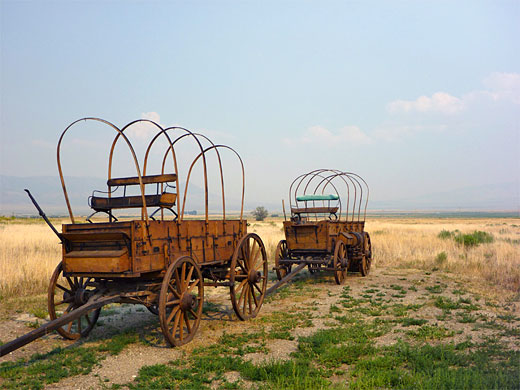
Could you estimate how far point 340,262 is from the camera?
Answer: 11289 millimetres

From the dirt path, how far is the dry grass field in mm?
18

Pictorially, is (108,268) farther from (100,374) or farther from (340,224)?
(340,224)

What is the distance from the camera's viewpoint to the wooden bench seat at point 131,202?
5.99m

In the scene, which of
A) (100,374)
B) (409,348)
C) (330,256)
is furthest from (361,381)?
(330,256)

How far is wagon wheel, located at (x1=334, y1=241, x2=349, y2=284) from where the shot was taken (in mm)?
11000

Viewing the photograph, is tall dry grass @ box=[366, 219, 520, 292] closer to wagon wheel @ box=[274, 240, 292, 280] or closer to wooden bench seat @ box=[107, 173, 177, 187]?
wagon wheel @ box=[274, 240, 292, 280]

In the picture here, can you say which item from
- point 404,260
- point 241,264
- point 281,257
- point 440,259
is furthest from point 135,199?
point 404,260

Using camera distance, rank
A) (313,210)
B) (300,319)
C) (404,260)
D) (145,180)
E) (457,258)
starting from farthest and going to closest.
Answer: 1. (404,260)
2. (457,258)
3. (313,210)
4. (300,319)
5. (145,180)

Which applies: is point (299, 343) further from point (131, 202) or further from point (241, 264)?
point (131, 202)

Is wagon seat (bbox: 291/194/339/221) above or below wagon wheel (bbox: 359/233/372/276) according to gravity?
above

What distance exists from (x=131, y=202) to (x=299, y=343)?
3123 mm

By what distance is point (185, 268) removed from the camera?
243 inches

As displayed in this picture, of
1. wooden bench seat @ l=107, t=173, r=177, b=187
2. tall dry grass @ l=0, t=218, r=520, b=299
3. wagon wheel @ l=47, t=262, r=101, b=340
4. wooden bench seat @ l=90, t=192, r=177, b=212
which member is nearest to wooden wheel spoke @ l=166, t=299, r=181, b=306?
wagon wheel @ l=47, t=262, r=101, b=340

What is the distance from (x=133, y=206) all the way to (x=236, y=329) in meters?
2.57
